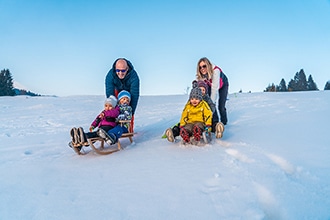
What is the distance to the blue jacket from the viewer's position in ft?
13.3

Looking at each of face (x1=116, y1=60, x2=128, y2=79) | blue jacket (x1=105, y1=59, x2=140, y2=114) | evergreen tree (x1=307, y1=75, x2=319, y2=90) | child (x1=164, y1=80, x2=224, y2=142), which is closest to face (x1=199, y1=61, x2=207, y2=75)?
child (x1=164, y1=80, x2=224, y2=142)

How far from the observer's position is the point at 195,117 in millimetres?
3562

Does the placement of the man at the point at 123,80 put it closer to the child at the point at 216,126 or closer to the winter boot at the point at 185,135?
the child at the point at 216,126

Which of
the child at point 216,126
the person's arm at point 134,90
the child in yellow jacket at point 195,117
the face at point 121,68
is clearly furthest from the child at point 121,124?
the child in yellow jacket at point 195,117

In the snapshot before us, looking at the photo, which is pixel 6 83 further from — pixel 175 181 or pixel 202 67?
pixel 175 181

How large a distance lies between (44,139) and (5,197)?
2.46 metres

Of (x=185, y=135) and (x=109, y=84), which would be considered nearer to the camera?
(x=185, y=135)

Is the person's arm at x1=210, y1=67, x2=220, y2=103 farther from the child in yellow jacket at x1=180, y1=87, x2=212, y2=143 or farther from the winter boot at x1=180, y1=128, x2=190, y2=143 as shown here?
the winter boot at x1=180, y1=128, x2=190, y2=143

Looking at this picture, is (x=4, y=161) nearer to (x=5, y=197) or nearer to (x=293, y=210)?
(x=5, y=197)

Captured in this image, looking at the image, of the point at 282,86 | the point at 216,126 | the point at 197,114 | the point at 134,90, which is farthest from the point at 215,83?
the point at 282,86

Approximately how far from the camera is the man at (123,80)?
13.0ft

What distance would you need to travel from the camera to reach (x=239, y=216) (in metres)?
1.62

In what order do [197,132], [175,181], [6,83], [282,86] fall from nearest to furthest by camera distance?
[175,181], [197,132], [6,83], [282,86]

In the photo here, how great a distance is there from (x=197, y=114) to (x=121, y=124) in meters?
1.05
